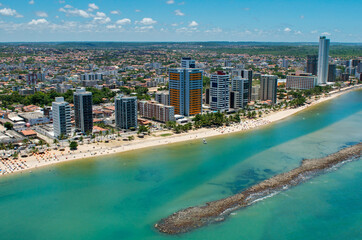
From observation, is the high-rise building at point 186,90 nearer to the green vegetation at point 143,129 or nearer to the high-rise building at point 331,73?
the green vegetation at point 143,129

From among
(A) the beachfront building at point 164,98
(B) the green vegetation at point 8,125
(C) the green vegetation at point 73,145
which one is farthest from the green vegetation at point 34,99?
(C) the green vegetation at point 73,145

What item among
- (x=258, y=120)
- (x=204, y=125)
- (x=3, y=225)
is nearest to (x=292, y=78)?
(x=258, y=120)

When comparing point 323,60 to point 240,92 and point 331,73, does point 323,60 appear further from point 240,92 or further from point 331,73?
point 240,92

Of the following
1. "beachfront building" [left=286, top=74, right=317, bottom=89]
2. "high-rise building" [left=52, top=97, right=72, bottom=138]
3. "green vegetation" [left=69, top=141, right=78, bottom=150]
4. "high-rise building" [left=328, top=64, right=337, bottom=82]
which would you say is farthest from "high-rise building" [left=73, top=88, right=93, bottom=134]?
"high-rise building" [left=328, top=64, right=337, bottom=82]

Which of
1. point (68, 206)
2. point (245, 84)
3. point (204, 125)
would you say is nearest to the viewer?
point (68, 206)

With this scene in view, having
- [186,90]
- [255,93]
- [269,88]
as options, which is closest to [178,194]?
[186,90]

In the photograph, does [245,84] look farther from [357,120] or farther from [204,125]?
[357,120]

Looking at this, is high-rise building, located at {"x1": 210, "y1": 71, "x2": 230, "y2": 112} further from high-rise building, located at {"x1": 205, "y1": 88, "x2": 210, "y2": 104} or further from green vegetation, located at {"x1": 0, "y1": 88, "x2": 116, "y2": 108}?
green vegetation, located at {"x1": 0, "y1": 88, "x2": 116, "y2": 108}
